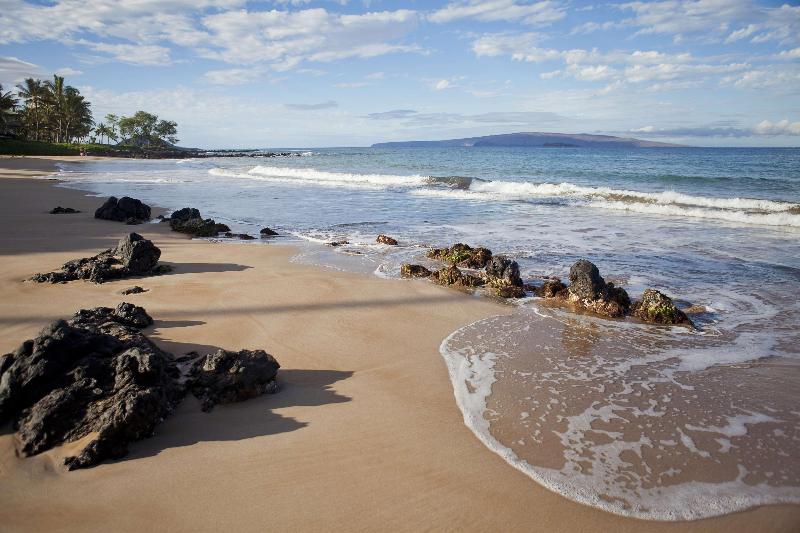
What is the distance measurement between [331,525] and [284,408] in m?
1.36

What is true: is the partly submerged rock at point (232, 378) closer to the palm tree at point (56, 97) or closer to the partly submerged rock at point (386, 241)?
the partly submerged rock at point (386, 241)

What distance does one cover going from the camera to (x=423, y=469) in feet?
10.5

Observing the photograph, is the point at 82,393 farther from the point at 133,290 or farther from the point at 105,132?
the point at 105,132

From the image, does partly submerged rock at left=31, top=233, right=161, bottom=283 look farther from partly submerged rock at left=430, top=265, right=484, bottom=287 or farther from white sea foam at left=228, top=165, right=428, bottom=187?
white sea foam at left=228, top=165, right=428, bottom=187

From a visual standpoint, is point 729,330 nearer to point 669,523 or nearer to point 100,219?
point 669,523

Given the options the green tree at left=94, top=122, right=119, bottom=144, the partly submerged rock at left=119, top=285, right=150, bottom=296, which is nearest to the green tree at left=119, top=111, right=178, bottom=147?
the green tree at left=94, top=122, right=119, bottom=144

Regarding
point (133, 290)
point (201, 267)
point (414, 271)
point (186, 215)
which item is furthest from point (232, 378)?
point (186, 215)

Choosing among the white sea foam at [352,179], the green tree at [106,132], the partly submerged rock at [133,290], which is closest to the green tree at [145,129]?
the green tree at [106,132]

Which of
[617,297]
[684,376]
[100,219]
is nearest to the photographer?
[684,376]

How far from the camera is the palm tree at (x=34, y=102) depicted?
60500mm

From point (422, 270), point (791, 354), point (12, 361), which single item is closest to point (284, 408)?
point (12, 361)

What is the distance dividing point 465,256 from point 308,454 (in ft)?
20.0

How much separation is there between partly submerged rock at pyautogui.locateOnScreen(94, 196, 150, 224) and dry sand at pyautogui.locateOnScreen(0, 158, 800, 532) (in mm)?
7208

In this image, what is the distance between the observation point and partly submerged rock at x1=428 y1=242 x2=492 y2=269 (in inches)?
344
